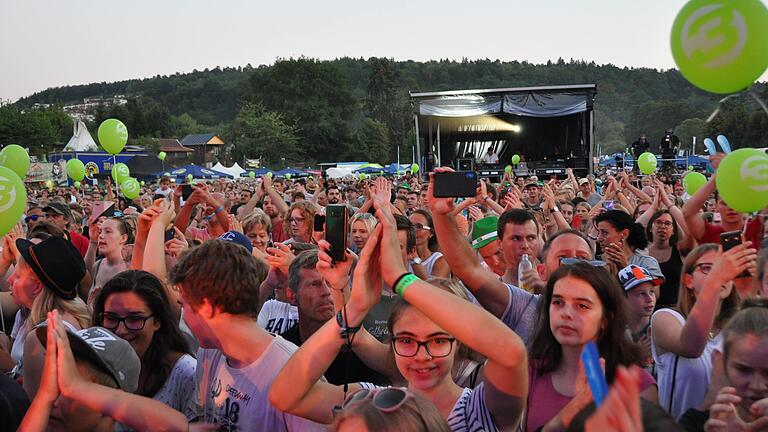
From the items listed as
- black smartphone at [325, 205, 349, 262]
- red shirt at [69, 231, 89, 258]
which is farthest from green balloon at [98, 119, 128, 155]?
black smartphone at [325, 205, 349, 262]

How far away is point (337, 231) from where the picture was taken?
2.29 m

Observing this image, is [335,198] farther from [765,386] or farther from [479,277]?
[765,386]

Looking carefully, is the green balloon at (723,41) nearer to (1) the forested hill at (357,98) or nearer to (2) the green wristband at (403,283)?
(2) the green wristband at (403,283)

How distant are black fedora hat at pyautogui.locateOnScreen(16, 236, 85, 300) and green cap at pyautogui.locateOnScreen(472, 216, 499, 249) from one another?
2.70 meters

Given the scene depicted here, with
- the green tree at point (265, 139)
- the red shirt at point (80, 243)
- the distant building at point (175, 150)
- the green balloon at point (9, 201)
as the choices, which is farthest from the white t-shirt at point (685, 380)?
the distant building at point (175, 150)

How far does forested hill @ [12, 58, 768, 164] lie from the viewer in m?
71.0

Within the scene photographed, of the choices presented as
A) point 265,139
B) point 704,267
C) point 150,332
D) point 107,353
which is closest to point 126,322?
point 150,332

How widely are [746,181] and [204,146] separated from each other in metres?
89.1

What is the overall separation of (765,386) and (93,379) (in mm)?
2155

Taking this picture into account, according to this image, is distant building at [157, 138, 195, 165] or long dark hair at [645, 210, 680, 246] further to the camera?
distant building at [157, 138, 195, 165]

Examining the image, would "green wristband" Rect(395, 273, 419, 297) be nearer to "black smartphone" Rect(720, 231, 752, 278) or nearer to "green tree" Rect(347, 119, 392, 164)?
"black smartphone" Rect(720, 231, 752, 278)

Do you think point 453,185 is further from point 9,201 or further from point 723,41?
point 9,201

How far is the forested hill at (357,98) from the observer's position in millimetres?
70981

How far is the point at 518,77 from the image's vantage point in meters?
82.8
